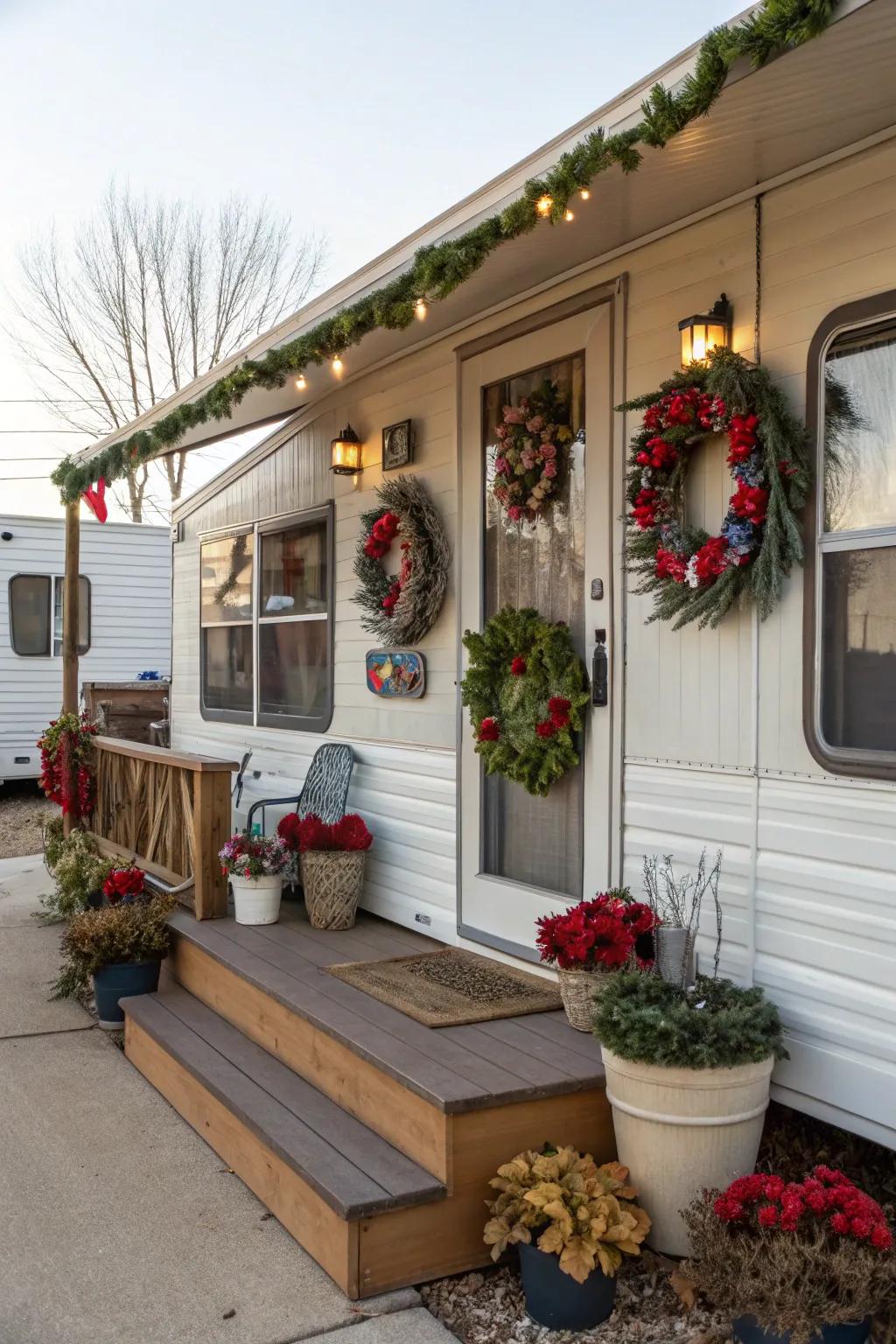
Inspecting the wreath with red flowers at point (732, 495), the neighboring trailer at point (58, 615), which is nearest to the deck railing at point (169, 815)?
the wreath with red flowers at point (732, 495)

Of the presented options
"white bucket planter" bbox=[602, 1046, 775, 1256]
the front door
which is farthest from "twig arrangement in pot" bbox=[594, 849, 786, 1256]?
the front door

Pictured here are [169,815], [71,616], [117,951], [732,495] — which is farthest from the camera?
[71,616]

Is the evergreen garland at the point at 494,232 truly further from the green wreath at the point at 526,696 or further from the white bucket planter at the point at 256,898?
the white bucket planter at the point at 256,898

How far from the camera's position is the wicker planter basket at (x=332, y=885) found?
4637 millimetres

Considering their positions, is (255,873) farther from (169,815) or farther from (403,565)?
(403,565)

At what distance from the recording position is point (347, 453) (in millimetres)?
5168

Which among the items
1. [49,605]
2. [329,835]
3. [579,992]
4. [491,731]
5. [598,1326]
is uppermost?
[49,605]

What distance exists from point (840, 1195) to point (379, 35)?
7.44 meters

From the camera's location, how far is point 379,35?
7527 millimetres

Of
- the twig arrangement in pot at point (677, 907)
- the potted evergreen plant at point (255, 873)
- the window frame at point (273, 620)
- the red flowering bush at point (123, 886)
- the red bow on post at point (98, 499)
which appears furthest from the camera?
the red bow on post at point (98, 499)

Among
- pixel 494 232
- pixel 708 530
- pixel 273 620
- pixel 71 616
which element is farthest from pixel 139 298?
pixel 708 530

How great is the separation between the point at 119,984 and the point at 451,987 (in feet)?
4.93

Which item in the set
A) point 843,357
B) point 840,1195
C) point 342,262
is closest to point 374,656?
point 843,357

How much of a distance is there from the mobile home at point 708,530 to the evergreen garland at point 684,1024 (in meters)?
0.22
